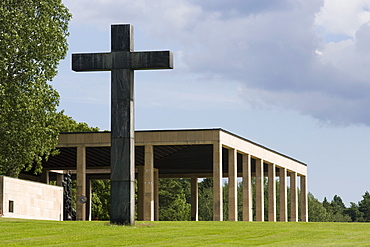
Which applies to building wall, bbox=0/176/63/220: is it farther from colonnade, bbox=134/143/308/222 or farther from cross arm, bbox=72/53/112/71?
cross arm, bbox=72/53/112/71

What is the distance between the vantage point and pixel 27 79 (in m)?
50.2

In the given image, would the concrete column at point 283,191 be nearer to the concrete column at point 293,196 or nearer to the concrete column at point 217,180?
the concrete column at point 293,196

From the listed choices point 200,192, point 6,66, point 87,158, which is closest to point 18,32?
point 6,66

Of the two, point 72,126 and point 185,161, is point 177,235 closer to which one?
point 185,161

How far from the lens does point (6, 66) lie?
49.3 meters

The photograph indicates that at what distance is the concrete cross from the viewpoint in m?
31.8

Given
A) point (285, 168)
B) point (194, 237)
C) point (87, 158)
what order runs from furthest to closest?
point (285, 168)
point (87, 158)
point (194, 237)

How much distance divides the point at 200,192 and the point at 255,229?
10145cm

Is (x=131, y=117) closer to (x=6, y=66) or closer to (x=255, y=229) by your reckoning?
(x=255, y=229)

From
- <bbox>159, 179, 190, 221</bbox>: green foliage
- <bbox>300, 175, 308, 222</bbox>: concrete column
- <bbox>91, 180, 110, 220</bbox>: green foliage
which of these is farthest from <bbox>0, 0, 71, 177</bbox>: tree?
<bbox>159, 179, 190, 221</bbox>: green foliage

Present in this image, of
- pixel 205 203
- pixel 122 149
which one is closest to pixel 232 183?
pixel 122 149

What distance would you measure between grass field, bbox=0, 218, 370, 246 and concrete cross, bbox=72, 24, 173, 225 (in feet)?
3.70

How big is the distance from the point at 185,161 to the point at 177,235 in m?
38.1

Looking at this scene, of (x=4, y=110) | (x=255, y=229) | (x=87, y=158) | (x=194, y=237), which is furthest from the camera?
(x=87, y=158)
